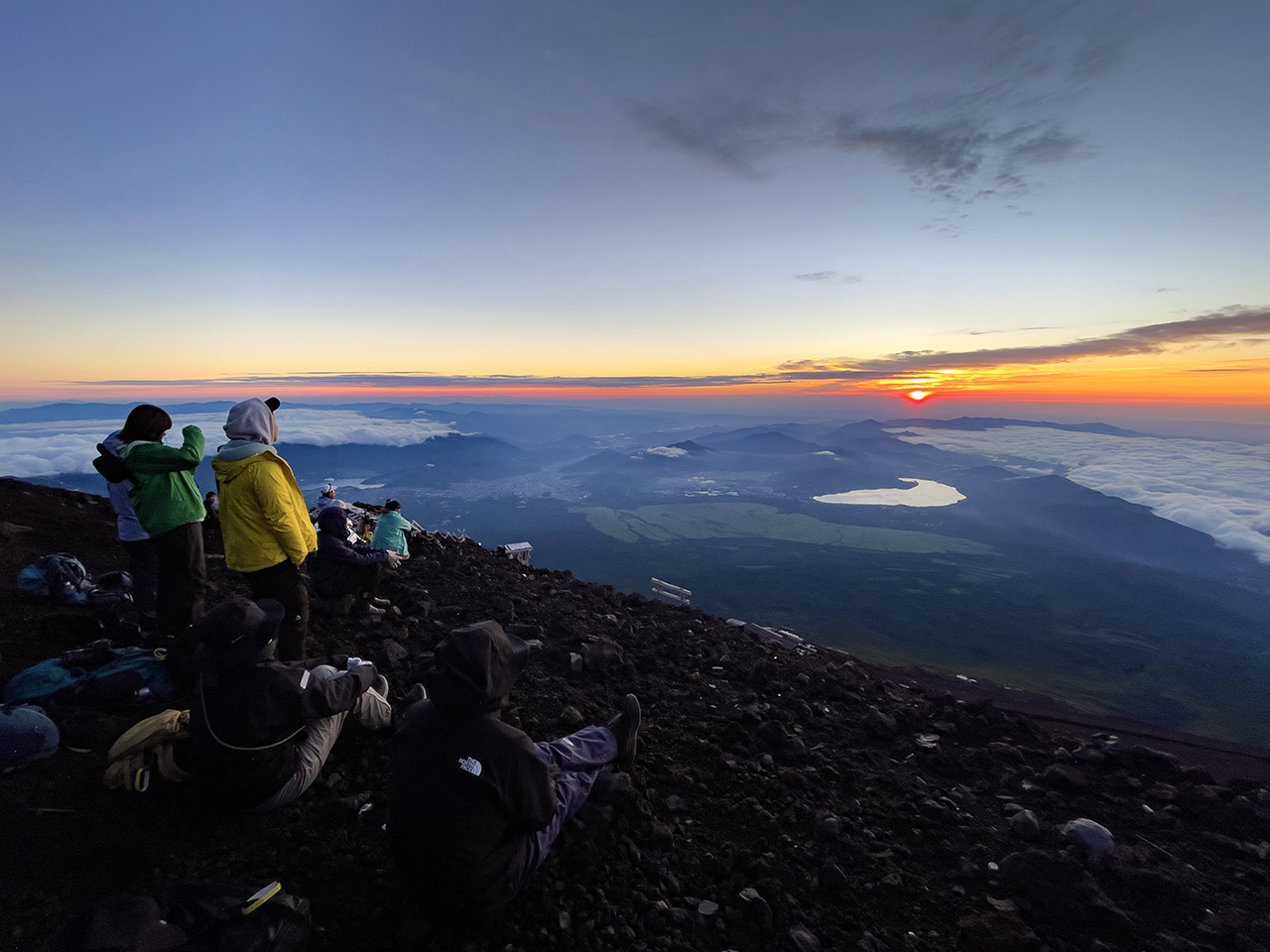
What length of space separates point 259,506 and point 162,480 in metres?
1.41

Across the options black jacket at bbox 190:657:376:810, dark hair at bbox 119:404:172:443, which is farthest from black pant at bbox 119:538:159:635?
black jacket at bbox 190:657:376:810

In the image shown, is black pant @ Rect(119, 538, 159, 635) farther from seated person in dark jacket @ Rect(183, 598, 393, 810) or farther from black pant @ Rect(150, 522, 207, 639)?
seated person in dark jacket @ Rect(183, 598, 393, 810)

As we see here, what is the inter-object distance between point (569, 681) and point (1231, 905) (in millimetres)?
6242

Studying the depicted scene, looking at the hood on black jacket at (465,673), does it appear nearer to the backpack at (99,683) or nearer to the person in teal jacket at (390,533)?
the backpack at (99,683)

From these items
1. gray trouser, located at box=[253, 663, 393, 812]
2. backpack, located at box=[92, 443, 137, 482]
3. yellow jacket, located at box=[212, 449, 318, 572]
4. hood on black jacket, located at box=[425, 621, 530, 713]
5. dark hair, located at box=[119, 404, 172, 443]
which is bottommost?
gray trouser, located at box=[253, 663, 393, 812]

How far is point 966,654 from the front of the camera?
271 ft

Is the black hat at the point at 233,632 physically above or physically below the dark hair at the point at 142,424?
below

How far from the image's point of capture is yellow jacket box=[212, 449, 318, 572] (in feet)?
15.3

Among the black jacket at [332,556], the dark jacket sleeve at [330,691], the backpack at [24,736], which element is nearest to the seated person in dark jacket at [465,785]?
the dark jacket sleeve at [330,691]

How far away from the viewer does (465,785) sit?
9.16ft

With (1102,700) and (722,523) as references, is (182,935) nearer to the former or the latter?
(1102,700)

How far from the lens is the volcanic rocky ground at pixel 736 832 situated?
3312 millimetres

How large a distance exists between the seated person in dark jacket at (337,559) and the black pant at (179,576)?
1512mm

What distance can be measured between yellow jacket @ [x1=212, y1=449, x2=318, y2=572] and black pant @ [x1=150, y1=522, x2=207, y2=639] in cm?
94
